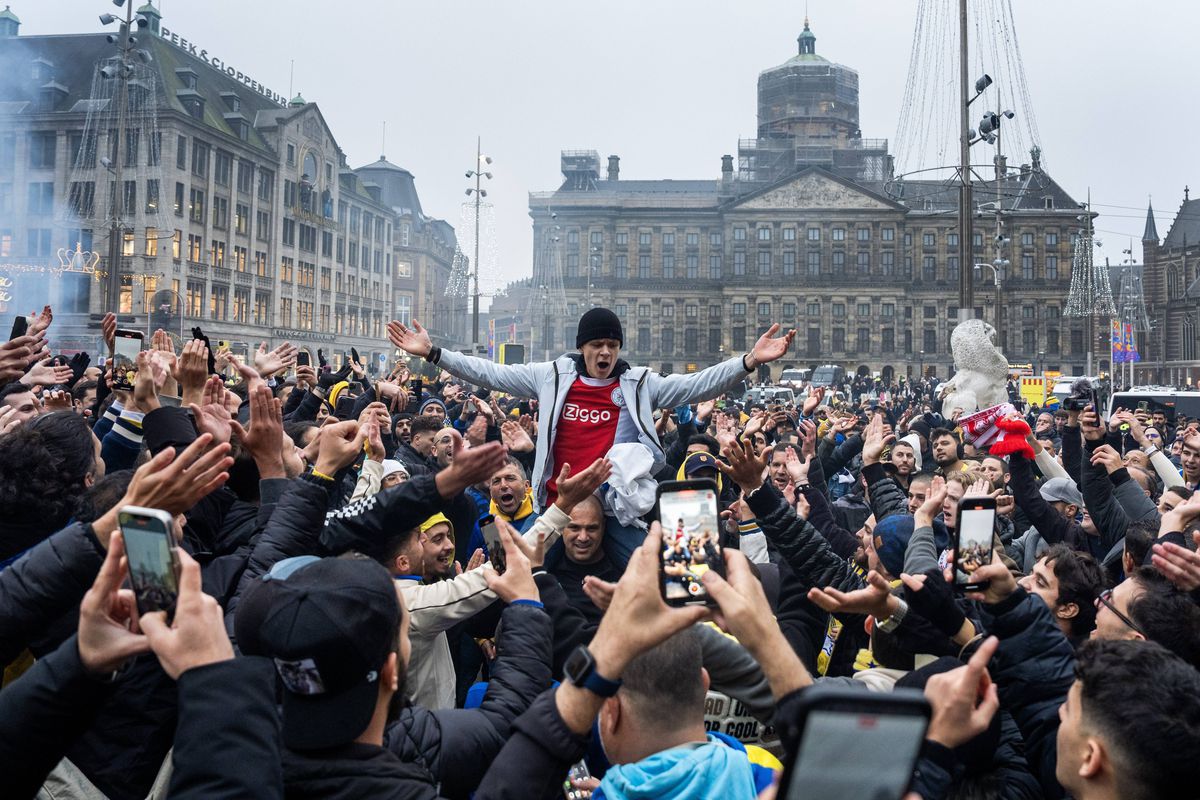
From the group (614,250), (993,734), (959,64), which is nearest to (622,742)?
(993,734)

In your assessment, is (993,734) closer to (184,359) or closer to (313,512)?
(313,512)

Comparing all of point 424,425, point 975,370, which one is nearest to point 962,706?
point 424,425

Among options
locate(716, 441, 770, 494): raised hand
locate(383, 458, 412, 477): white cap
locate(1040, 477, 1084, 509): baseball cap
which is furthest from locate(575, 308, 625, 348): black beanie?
locate(1040, 477, 1084, 509): baseball cap

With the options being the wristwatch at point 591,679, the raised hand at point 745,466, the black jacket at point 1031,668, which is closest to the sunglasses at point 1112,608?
the black jacket at point 1031,668

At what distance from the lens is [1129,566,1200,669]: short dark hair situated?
321cm

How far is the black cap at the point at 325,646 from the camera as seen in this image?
1.99m

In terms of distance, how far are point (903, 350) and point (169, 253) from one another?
60.3 meters

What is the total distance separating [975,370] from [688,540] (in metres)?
16.0

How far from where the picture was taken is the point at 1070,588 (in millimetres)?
3760

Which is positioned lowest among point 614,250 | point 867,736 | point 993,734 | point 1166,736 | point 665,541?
point 993,734

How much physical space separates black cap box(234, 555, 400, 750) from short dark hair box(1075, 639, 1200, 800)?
175 centimetres

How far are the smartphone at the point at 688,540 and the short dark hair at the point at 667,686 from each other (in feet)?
0.47

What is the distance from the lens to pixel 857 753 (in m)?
1.39

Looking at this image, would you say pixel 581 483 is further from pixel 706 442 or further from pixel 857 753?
pixel 706 442
